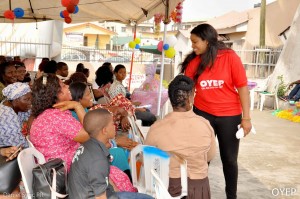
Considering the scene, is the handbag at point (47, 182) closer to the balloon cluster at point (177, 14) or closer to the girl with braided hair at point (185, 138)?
the girl with braided hair at point (185, 138)

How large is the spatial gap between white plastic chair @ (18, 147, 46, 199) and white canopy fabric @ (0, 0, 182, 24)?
4.10 metres

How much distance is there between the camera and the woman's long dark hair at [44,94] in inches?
97.0

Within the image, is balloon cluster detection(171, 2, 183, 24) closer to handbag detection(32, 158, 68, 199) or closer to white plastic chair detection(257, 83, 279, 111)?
white plastic chair detection(257, 83, 279, 111)

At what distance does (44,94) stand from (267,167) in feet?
11.7

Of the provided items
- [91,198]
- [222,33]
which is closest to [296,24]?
[222,33]

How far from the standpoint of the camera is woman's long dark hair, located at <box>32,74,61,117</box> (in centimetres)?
246

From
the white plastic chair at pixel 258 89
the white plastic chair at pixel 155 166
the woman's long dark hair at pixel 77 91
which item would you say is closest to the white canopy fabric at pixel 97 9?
the woman's long dark hair at pixel 77 91

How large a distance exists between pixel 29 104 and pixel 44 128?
603 millimetres

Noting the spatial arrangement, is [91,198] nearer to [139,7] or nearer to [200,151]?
[200,151]

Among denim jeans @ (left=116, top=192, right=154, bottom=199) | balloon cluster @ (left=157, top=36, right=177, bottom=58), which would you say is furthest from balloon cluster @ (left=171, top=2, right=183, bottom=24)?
denim jeans @ (left=116, top=192, right=154, bottom=199)

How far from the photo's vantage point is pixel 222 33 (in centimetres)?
1883

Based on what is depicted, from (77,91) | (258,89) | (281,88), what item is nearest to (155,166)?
(77,91)

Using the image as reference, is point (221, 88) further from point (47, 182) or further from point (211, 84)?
point (47, 182)

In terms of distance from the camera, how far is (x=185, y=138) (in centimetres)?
217
